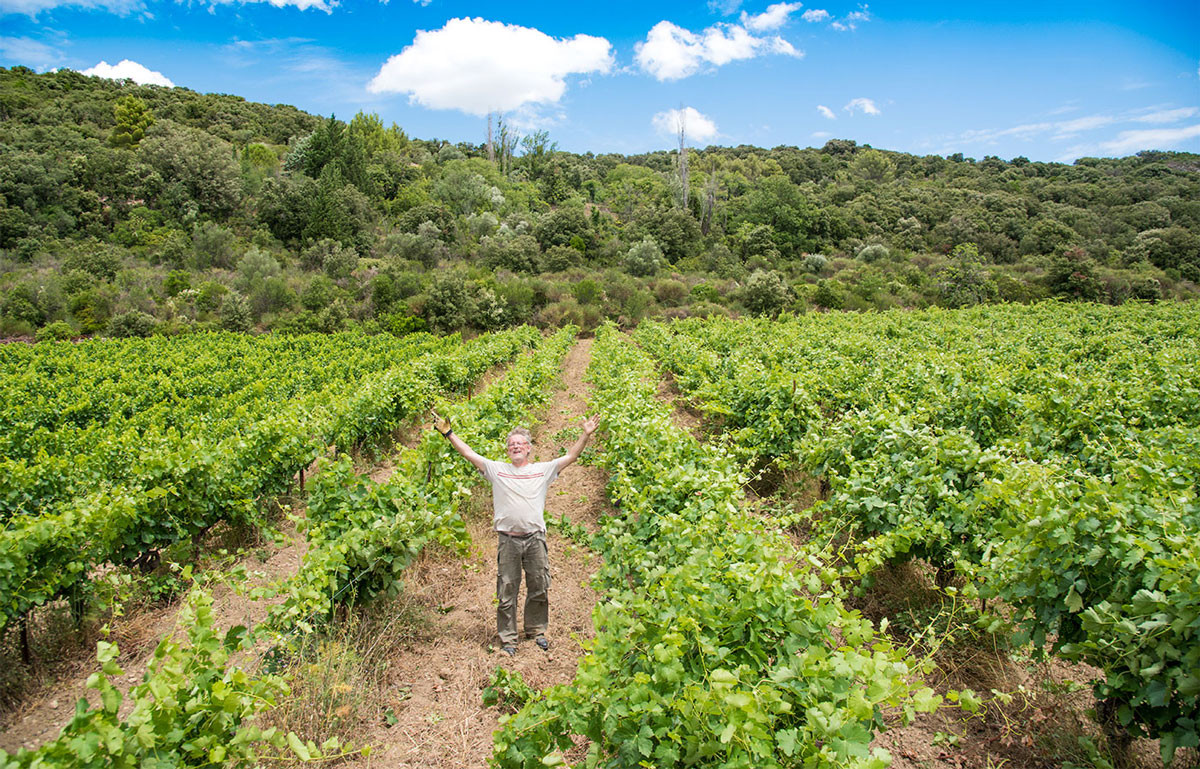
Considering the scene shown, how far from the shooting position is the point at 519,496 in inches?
186

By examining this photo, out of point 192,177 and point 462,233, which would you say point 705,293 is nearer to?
point 462,233

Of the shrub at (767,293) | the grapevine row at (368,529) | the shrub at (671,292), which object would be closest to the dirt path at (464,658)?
the grapevine row at (368,529)

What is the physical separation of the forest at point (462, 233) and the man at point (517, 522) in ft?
115

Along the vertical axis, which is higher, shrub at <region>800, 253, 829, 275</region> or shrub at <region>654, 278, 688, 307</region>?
shrub at <region>800, 253, 829, 275</region>

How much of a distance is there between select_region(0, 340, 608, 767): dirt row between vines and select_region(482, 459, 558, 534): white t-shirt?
678mm

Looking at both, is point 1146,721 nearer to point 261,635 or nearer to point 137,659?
point 261,635

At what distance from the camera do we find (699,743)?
2.34 m

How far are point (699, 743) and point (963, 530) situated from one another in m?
3.14

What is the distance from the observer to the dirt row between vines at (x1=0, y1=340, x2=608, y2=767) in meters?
3.83

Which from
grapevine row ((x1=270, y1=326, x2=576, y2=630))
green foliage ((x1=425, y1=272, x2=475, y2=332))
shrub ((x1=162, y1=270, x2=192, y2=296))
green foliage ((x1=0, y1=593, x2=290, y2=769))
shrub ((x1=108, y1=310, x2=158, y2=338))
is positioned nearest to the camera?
green foliage ((x1=0, y1=593, x2=290, y2=769))

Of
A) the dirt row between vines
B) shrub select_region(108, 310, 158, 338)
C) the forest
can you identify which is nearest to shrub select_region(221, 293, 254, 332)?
the forest

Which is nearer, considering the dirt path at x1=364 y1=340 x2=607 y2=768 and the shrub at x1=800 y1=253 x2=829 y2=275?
the dirt path at x1=364 y1=340 x2=607 y2=768

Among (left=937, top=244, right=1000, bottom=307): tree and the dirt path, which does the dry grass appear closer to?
the dirt path

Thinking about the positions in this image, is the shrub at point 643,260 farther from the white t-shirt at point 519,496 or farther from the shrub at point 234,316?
the white t-shirt at point 519,496
